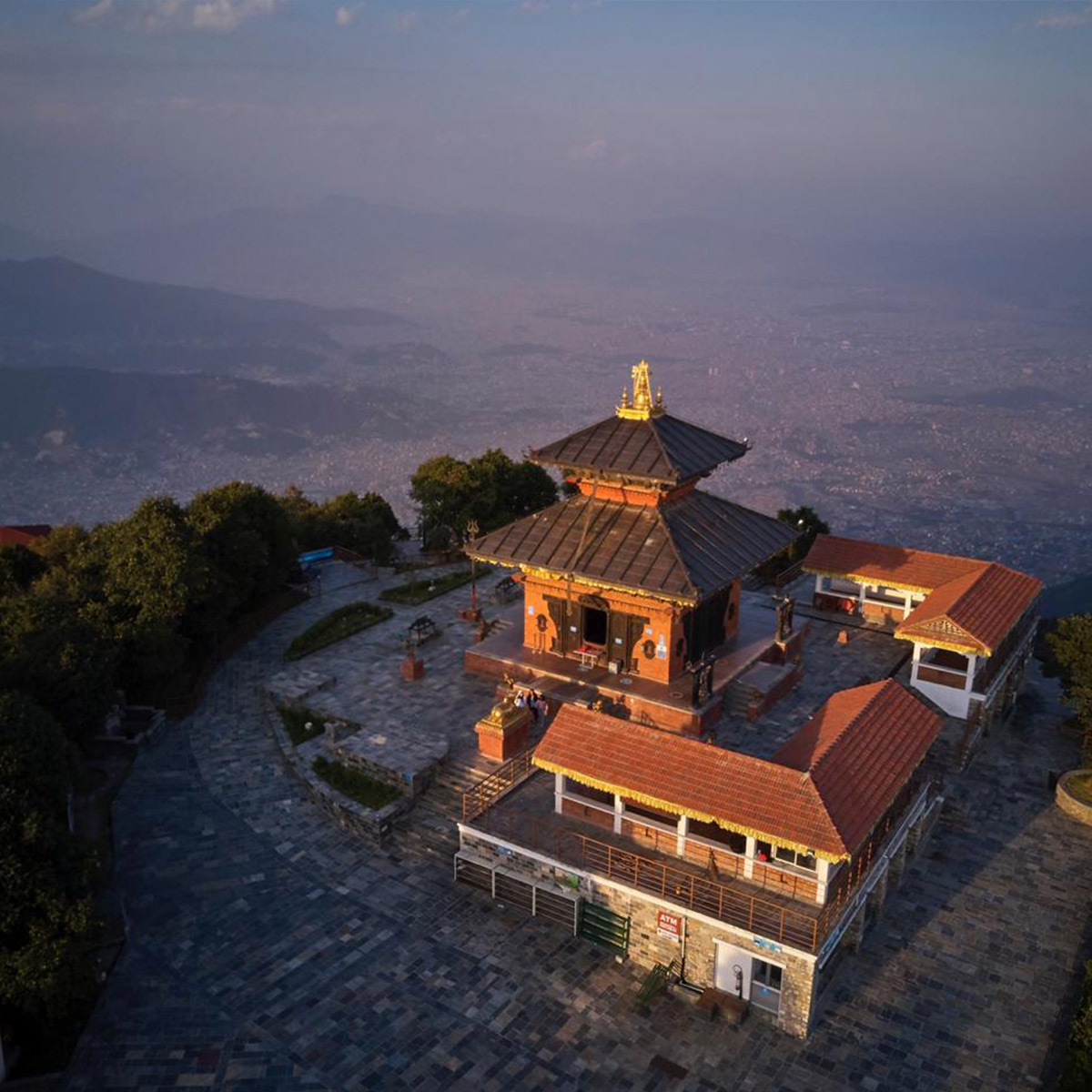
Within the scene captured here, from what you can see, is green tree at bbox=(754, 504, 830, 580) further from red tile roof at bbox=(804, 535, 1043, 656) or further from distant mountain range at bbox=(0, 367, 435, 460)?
distant mountain range at bbox=(0, 367, 435, 460)

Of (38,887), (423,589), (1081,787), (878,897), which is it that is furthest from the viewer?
(423,589)

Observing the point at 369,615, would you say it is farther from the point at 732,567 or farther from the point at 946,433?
the point at 946,433

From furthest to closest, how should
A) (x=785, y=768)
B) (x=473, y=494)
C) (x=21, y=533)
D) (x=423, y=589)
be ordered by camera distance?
(x=21, y=533)
(x=473, y=494)
(x=423, y=589)
(x=785, y=768)

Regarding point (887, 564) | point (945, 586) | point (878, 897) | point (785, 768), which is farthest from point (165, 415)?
point (785, 768)

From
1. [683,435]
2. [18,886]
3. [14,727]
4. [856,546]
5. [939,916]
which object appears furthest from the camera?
[856,546]

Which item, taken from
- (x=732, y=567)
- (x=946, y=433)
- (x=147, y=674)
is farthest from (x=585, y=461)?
(x=946, y=433)

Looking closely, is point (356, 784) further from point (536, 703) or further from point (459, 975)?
point (459, 975)
